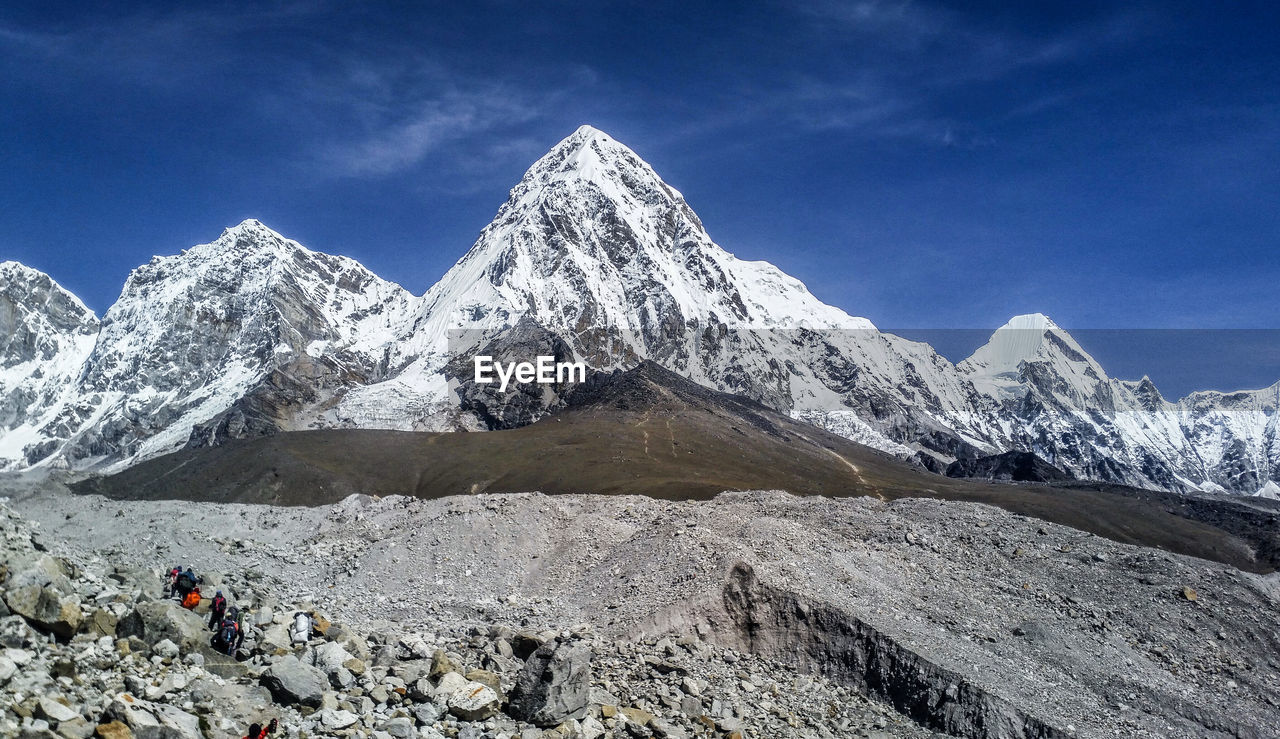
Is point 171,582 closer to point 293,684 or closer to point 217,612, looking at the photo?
point 217,612

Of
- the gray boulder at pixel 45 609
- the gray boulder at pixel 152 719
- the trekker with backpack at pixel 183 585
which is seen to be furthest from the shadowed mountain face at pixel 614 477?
the gray boulder at pixel 152 719

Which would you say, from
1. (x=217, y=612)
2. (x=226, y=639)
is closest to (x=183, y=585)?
(x=217, y=612)

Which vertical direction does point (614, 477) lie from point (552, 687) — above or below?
above

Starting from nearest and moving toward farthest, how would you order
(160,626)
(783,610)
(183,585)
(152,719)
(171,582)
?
1. (152,719)
2. (160,626)
3. (183,585)
4. (171,582)
5. (783,610)

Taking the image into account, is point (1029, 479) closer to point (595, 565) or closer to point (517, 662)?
point (595, 565)

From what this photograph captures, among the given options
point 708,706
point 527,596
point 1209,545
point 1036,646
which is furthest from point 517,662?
point 1209,545

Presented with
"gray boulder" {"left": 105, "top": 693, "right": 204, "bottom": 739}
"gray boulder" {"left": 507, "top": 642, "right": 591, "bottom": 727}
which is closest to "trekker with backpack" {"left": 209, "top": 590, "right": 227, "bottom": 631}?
"gray boulder" {"left": 105, "top": 693, "right": 204, "bottom": 739}
